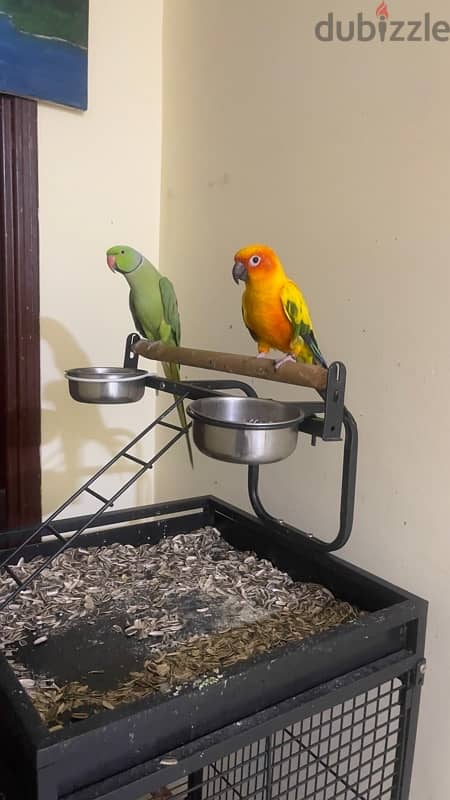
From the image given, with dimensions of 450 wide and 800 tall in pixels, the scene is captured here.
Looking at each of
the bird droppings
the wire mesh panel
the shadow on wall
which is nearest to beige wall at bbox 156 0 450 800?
the wire mesh panel

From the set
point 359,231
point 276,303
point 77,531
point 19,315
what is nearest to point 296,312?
point 276,303

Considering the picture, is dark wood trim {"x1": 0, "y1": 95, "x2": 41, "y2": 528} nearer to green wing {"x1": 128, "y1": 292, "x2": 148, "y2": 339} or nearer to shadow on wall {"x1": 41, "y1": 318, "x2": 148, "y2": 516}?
shadow on wall {"x1": 41, "y1": 318, "x2": 148, "y2": 516}

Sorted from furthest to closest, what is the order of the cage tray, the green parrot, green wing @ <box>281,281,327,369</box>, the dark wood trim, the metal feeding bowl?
the dark wood trim → the green parrot → green wing @ <box>281,281,327,369</box> → the metal feeding bowl → the cage tray

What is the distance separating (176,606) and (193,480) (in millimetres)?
578

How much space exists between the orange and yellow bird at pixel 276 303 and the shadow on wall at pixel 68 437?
2.02 feet

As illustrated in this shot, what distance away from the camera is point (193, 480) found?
1516 millimetres

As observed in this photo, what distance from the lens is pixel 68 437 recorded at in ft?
4.95

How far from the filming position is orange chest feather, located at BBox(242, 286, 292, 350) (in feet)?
3.16

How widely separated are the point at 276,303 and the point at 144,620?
1.71ft

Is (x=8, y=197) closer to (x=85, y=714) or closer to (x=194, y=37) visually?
(x=194, y=37)

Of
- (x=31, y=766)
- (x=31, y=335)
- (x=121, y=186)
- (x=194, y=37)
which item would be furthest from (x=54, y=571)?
(x=194, y=37)

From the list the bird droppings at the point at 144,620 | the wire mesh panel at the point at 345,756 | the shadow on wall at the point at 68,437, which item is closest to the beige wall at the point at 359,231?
the wire mesh panel at the point at 345,756

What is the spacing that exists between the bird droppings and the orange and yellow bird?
383 millimetres

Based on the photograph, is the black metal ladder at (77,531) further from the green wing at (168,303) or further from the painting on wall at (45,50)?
the painting on wall at (45,50)
